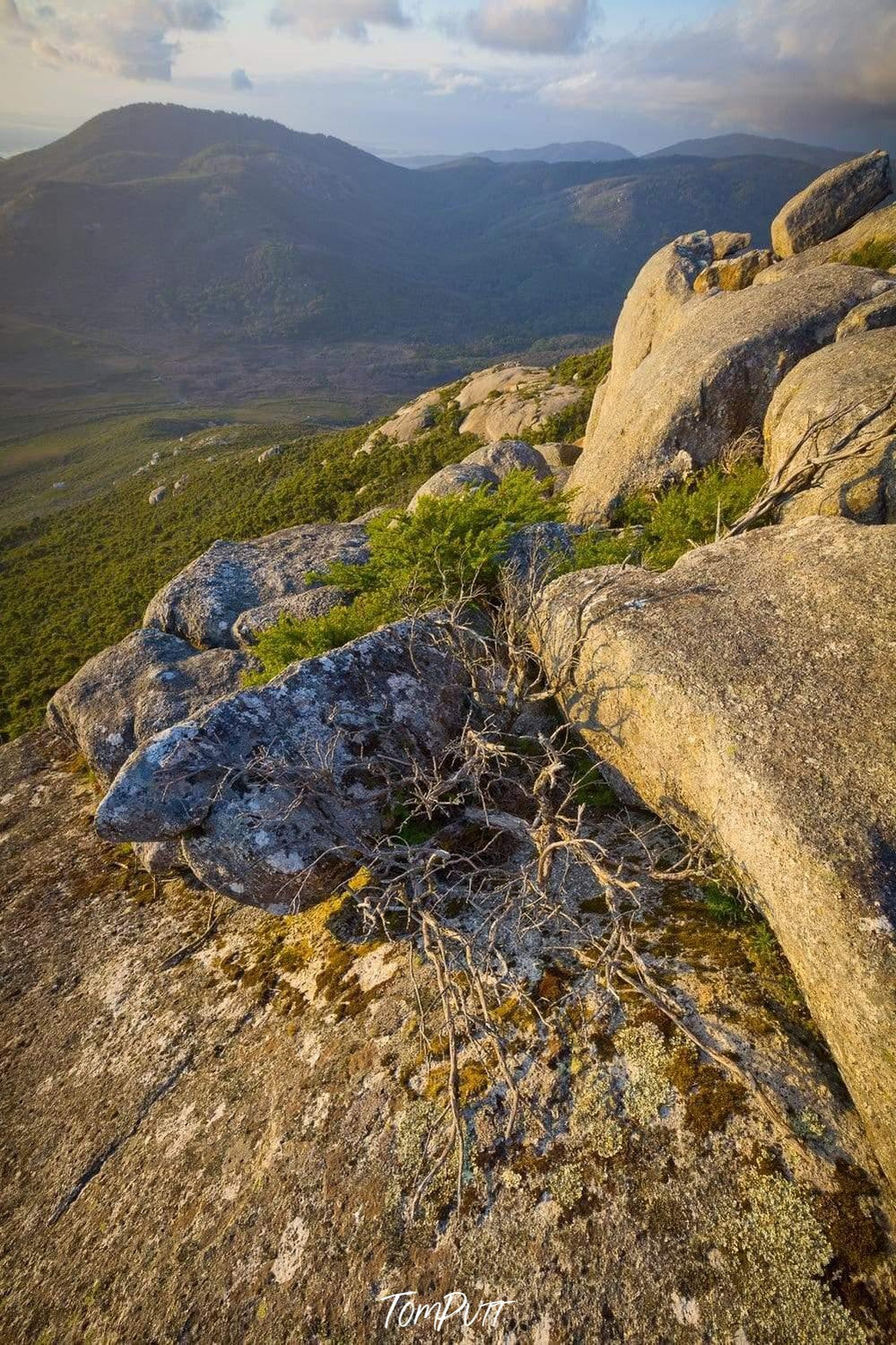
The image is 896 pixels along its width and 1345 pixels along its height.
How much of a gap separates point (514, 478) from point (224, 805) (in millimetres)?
9926

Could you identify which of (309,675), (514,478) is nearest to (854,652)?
(309,675)

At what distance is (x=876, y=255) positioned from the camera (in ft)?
63.2

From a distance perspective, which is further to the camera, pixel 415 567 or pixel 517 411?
pixel 517 411

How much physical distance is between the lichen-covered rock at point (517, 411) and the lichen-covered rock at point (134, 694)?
2679 cm

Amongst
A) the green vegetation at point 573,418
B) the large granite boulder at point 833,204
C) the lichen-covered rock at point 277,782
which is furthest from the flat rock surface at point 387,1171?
the green vegetation at point 573,418

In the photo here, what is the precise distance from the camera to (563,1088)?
600cm

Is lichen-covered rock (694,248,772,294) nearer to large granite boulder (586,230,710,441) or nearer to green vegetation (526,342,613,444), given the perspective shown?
large granite boulder (586,230,710,441)

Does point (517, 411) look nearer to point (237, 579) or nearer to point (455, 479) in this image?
point (455, 479)

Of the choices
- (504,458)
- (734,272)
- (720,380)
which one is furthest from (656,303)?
(720,380)

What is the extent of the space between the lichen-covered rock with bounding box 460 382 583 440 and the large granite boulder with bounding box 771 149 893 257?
13805 mm

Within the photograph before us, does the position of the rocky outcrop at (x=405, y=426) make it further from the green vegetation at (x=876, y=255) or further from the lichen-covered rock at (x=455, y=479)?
the green vegetation at (x=876, y=255)

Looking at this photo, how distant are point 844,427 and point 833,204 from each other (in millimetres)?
17811

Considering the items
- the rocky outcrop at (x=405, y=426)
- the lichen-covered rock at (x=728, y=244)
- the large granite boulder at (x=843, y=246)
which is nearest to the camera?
the large granite boulder at (x=843, y=246)

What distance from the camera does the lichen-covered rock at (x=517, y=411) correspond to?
118 feet
